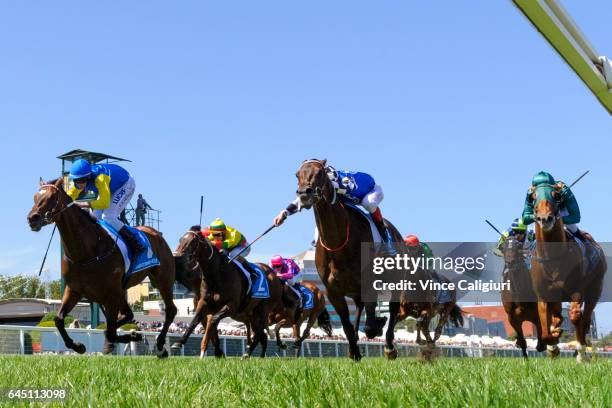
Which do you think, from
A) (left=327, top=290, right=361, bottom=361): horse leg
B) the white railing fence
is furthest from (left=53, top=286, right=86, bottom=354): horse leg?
the white railing fence

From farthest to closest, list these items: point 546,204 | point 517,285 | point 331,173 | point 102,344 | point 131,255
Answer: point 102,344, point 517,285, point 131,255, point 331,173, point 546,204

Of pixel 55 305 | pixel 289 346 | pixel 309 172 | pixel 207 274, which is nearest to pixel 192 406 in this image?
pixel 309 172

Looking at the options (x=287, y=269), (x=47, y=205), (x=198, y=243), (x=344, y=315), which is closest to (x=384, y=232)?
(x=344, y=315)

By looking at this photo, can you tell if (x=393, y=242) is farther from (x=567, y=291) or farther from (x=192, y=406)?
(x=192, y=406)

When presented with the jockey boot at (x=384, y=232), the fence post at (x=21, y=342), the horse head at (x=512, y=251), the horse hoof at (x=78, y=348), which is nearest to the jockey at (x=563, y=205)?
the jockey boot at (x=384, y=232)

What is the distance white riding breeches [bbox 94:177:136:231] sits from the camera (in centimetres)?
1062

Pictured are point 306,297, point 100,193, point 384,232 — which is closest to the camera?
point 384,232

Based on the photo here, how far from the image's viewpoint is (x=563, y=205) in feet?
30.0

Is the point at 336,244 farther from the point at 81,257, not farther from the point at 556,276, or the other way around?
the point at 81,257

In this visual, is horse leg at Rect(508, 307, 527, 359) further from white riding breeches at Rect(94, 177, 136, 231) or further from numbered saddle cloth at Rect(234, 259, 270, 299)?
white riding breeches at Rect(94, 177, 136, 231)

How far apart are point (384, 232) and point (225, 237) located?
20.2 ft

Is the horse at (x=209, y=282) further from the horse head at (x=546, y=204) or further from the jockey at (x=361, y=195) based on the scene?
the horse head at (x=546, y=204)

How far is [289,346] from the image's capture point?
79.9 feet

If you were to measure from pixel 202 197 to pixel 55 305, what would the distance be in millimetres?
42557
